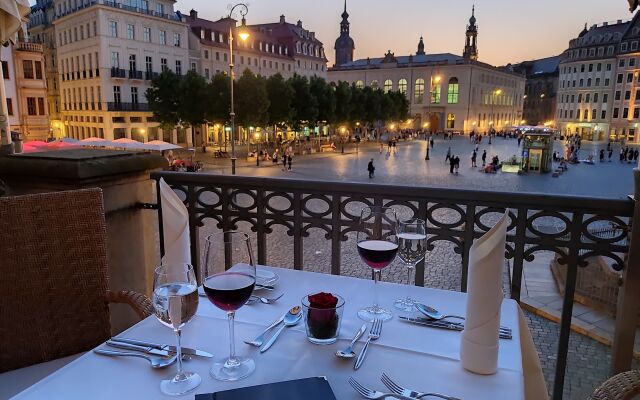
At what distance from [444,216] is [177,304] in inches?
705

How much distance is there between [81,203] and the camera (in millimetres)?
2596

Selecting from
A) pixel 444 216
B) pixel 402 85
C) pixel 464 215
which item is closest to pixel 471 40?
pixel 402 85

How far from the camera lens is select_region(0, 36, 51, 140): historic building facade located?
37.7m

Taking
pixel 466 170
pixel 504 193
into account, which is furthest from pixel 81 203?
pixel 466 170

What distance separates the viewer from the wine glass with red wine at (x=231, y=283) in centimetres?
157

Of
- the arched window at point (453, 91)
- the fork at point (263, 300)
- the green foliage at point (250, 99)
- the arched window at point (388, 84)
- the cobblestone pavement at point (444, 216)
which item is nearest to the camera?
the fork at point (263, 300)

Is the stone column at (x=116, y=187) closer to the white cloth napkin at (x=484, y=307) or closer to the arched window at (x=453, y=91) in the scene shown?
the white cloth napkin at (x=484, y=307)

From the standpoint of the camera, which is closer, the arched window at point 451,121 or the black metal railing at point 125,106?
the black metal railing at point 125,106

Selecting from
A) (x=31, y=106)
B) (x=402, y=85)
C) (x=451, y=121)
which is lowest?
(x=451, y=121)

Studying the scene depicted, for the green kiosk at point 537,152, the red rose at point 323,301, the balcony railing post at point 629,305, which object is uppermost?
the red rose at point 323,301

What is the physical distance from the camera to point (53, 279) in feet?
8.30

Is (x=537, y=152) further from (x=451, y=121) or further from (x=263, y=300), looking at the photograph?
(x=451, y=121)

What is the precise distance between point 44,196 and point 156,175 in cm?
152

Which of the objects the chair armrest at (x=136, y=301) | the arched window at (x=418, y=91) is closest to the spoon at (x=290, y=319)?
the chair armrest at (x=136, y=301)
